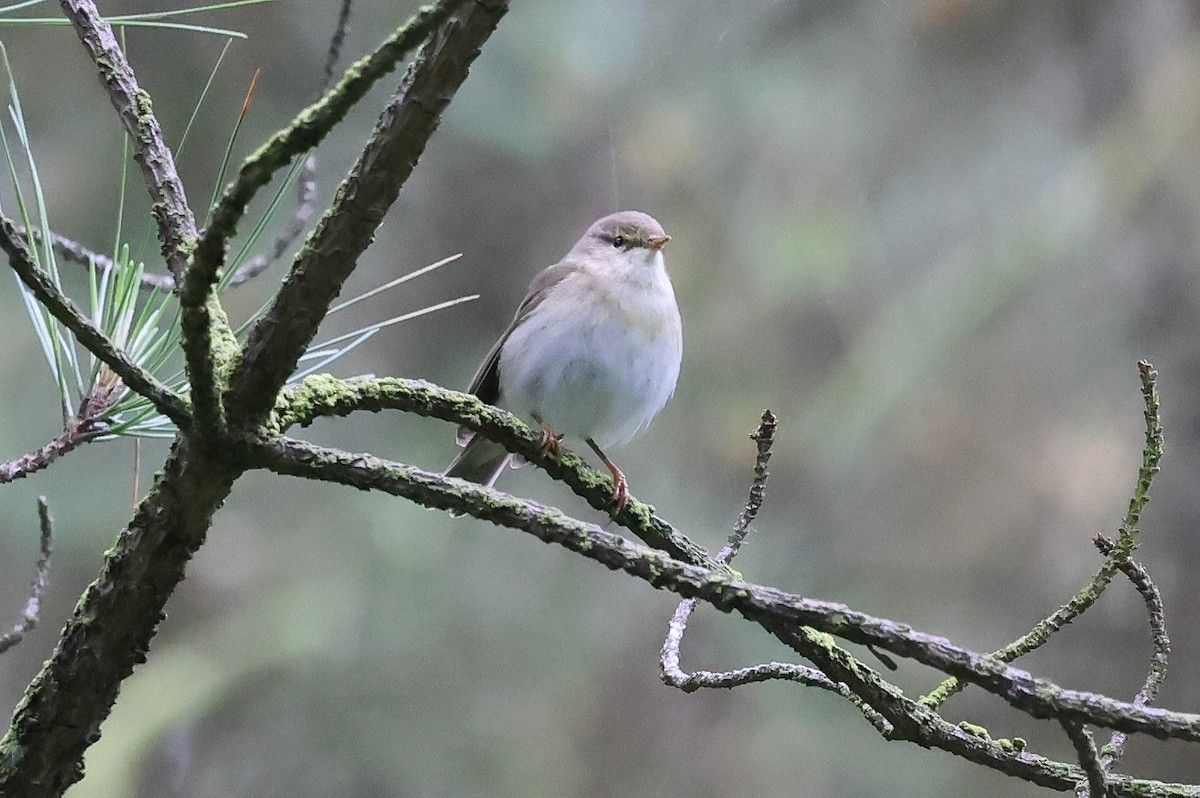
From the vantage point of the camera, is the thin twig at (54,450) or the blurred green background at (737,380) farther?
the blurred green background at (737,380)

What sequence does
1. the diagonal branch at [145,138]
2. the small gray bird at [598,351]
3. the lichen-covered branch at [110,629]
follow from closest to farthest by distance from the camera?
the lichen-covered branch at [110,629] < the diagonal branch at [145,138] < the small gray bird at [598,351]

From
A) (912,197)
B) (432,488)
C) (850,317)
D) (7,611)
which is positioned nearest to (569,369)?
(432,488)

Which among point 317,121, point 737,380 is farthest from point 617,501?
point 737,380

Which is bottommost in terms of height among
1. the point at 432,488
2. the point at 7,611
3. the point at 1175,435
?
the point at 432,488

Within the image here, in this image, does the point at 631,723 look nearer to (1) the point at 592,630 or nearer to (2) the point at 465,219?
(1) the point at 592,630

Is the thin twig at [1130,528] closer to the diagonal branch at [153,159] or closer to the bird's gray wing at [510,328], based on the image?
the diagonal branch at [153,159]

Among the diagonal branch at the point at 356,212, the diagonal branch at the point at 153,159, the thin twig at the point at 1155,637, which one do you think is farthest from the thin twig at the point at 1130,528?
the diagonal branch at the point at 153,159

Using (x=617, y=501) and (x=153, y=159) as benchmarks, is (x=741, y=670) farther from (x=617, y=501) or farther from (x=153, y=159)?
(x=153, y=159)

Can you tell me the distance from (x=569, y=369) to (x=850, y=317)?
1.22m

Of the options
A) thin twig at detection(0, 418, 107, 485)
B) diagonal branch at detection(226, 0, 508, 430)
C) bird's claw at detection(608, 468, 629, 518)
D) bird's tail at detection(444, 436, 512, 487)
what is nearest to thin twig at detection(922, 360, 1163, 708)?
bird's claw at detection(608, 468, 629, 518)

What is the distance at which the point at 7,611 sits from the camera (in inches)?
110

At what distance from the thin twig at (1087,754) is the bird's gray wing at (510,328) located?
4.45 feet

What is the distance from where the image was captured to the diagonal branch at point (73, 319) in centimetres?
64

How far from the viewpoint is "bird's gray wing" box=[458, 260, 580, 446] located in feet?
6.50
